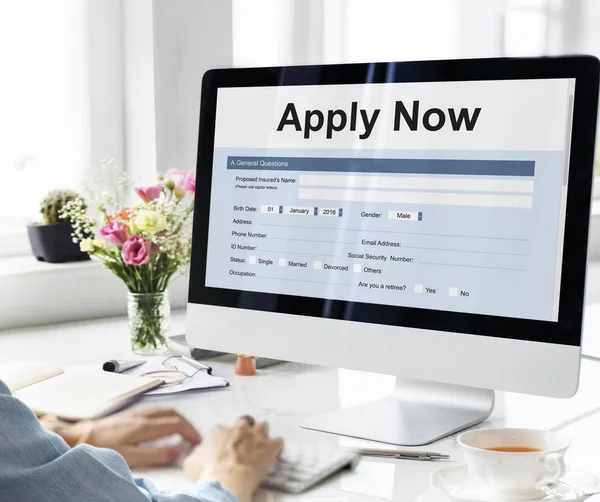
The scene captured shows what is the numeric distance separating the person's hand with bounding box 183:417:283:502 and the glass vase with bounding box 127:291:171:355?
51cm

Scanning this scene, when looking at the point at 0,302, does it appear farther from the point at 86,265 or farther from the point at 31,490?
the point at 31,490

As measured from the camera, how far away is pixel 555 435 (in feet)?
2.82

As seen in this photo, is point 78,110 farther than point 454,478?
Yes

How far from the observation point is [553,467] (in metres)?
0.83

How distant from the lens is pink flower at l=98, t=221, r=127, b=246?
4.95 feet

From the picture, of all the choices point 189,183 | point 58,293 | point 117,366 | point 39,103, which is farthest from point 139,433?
point 39,103

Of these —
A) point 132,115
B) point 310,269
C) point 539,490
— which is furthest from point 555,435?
point 132,115

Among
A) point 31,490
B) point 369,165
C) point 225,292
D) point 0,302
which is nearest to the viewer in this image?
point 31,490

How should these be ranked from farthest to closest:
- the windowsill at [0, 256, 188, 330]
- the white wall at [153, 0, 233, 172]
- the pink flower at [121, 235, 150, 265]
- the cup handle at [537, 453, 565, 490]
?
the white wall at [153, 0, 233, 172], the windowsill at [0, 256, 188, 330], the pink flower at [121, 235, 150, 265], the cup handle at [537, 453, 565, 490]

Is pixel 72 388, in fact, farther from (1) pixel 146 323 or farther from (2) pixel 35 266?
(2) pixel 35 266

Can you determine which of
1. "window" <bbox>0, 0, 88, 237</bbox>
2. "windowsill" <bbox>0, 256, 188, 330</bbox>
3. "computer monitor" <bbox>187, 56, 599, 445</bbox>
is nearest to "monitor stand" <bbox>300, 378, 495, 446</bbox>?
"computer monitor" <bbox>187, 56, 599, 445</bbox>

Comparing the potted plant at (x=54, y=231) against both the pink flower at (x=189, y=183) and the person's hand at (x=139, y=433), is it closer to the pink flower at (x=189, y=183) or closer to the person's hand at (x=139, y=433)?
the pink flower at (x=189, y=183)

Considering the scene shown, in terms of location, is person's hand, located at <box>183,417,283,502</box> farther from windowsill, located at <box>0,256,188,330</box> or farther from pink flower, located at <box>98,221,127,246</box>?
windowsill, located at <box>0,256,188,330</box>

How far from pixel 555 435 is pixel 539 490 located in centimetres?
6
